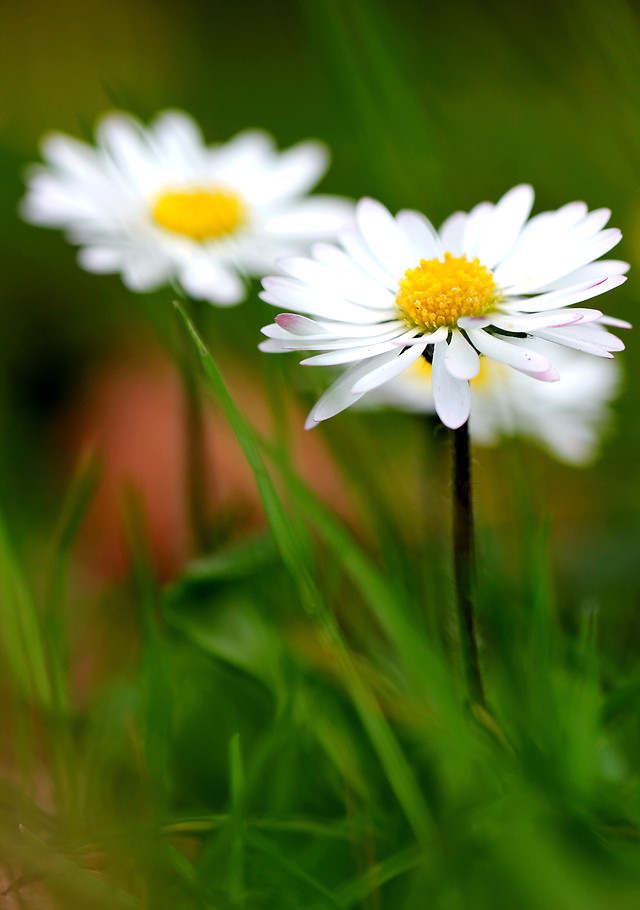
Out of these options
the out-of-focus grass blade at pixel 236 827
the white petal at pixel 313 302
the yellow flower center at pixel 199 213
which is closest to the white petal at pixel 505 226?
the white petal at pixel 313 302

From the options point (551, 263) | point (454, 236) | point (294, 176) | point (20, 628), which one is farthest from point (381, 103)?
point (20, 628)

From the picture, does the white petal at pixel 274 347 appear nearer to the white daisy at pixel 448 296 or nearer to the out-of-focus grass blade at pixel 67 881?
the white daisy at pixel 448 296

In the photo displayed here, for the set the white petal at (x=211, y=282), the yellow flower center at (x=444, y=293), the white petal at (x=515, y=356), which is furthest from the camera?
the white petal at (x=211, y=282)

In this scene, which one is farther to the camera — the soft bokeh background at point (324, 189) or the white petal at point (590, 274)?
the soft bokeh background at point (324, 189)

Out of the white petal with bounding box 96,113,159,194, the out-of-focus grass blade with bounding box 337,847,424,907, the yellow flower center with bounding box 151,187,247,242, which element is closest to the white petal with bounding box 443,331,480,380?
the out-of-focus grass blade with bounding box 337,847,424,907

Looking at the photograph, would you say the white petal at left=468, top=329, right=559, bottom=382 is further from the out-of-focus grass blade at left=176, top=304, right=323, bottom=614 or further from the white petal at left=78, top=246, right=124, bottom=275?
the white petal at left=78, top=246, right=124, bottom=275

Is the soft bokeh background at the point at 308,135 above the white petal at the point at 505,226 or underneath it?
above
